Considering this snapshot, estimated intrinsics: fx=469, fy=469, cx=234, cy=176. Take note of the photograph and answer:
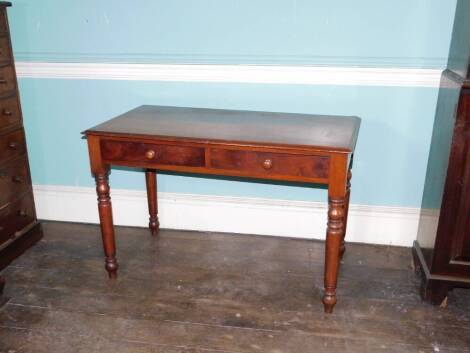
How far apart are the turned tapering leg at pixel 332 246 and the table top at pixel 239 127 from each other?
24 cm

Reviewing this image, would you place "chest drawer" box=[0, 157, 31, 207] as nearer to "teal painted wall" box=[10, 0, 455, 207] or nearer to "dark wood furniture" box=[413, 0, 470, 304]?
Result: "teal painted wall" box=[10, 0, 455, 207]

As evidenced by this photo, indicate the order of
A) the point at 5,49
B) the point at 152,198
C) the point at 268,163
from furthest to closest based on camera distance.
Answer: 1. the point at 152,198
2. the point at 5,49
3. the point at 268,163

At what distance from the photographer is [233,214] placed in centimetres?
271

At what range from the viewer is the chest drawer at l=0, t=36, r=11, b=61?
2290 mm

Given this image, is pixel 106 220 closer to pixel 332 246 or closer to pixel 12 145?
pixel 12 145

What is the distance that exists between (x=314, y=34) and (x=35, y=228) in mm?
1848

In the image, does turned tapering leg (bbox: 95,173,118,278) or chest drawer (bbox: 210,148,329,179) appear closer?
chest drawer (bbox: 210,148,329,179)

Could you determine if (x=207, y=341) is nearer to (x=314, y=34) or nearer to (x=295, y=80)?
(x=295, y=80)

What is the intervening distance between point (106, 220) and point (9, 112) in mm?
779

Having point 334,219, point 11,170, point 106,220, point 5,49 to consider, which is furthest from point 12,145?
point 334,219

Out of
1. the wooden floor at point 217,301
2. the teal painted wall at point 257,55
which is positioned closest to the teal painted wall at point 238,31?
the teal painted wall at point 257,55

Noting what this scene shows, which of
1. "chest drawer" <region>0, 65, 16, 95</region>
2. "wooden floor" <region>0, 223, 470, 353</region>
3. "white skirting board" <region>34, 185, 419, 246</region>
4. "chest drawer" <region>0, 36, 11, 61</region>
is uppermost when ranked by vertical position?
"chest drawer" <region>0, 36, 11, 61</region>

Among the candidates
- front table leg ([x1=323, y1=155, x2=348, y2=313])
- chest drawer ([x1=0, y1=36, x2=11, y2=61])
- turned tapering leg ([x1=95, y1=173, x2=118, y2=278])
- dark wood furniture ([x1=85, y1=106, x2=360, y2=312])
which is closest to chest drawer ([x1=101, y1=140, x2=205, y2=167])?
dark wood furniture ([x1=85, y1=106, x2=360, y2=312])

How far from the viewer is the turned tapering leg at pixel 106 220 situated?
2107mm
